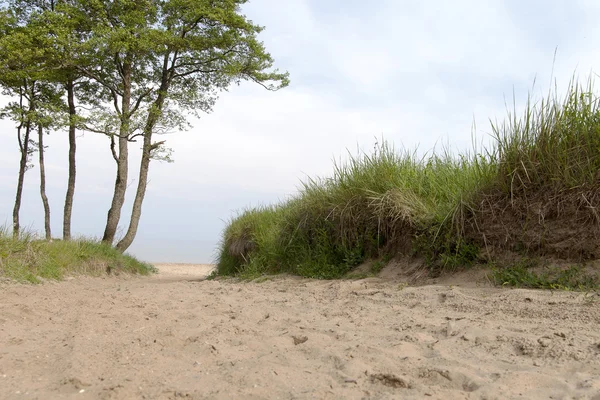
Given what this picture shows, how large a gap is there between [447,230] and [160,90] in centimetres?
1074

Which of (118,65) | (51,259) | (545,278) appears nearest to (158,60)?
(118,65)

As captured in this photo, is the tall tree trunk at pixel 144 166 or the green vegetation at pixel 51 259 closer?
the green vegetation at pixel 51 259

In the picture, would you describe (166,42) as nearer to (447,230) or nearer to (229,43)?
(229,43)

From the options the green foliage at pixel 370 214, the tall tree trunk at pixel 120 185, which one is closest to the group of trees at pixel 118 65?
the tall tree trunk at pixel 120 185

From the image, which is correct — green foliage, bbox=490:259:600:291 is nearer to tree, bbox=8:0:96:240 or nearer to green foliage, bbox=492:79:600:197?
green foliage, bbox=492:79:600:197

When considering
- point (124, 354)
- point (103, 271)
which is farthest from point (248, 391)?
point (103, 271)

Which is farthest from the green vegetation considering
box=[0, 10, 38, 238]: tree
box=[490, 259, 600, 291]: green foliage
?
box=[490, 259, 600, 291]: green foliage

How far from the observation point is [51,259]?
22.3 feet

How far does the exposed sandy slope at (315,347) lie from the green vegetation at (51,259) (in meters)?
1.91

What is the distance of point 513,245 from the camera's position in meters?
4.18

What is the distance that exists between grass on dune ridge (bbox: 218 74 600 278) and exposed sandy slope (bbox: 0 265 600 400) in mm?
840

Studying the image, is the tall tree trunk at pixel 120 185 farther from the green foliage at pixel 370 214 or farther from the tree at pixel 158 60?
the green foliage at pixel 370 214

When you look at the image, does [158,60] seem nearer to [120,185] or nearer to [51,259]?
[120,185]

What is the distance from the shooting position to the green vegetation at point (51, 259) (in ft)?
18.3
